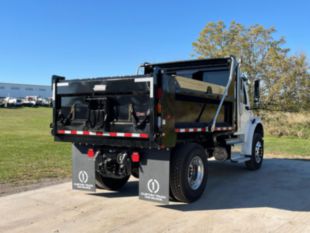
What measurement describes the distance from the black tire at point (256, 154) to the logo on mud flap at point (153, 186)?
4450 mm

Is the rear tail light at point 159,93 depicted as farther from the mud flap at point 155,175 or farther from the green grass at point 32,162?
the green grass at point 32,162

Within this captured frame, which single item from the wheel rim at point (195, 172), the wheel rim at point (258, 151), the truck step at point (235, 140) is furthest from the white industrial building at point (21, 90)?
the wheel rim at point (195, 172)

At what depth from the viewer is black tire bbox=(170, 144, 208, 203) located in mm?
5859

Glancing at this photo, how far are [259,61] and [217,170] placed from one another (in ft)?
41.8

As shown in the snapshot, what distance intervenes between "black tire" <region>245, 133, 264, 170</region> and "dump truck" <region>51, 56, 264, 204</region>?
242 cm

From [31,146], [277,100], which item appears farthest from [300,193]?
[277,100]

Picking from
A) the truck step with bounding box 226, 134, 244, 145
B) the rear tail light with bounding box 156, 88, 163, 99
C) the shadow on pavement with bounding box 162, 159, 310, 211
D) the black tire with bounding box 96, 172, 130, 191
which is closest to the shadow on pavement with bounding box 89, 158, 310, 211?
the shadow on pavement with bounding box 162, 159, 310, 211

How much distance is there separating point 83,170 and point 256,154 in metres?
5.22

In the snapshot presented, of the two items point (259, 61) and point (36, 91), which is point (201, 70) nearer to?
point (259, 61)

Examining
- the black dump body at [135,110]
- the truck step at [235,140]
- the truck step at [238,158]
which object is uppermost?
the black dump body at [135,110]

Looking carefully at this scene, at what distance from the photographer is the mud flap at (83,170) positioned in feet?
21.0

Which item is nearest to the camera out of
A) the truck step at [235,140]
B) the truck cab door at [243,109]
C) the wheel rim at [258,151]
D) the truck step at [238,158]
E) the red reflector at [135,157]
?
the red reflector at [135,157]

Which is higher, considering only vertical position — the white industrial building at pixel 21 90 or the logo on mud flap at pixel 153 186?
the white industrial building at pixel 21 90

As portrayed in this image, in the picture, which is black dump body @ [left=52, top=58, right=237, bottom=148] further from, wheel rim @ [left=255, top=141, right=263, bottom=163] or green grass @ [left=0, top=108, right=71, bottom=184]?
wheel rim @ [left=255, top=141, right=263, bottom=163]
